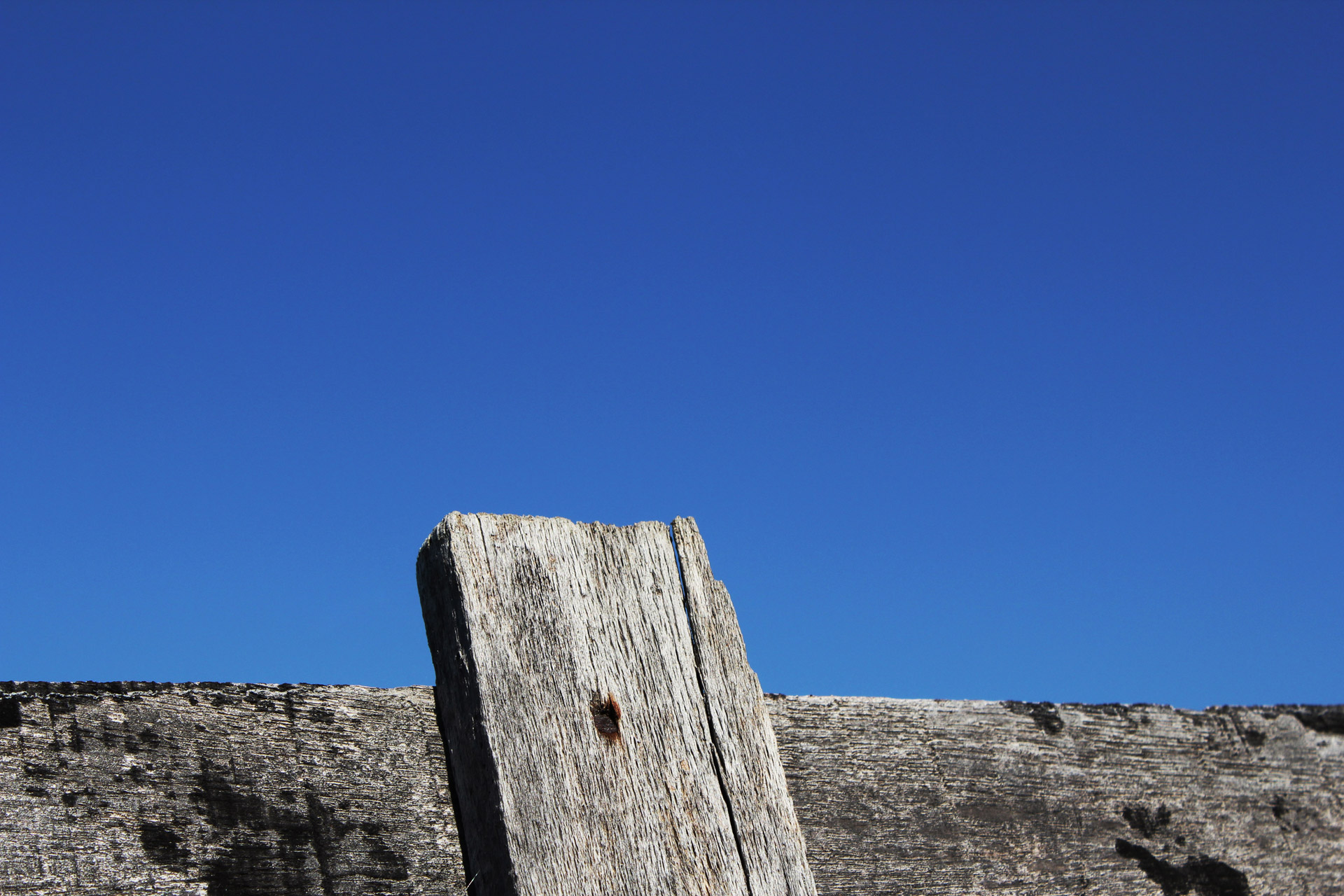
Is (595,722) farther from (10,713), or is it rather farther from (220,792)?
(10,713)

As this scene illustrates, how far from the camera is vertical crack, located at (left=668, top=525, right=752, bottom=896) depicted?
5.09 feet

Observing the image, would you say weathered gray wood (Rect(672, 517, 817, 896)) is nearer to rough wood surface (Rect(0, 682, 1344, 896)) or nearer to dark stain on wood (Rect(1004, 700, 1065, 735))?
rough wood surface (Rect(0, 682, 1344, 896))

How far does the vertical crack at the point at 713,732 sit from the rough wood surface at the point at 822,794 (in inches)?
7.6

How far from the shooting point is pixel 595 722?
1.55 metres

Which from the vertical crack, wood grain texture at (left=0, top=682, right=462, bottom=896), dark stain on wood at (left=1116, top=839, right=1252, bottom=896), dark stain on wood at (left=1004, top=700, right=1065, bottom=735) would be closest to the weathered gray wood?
the vertical crack

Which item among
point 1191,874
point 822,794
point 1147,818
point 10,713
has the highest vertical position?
point 10,713

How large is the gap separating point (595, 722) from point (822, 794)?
0.47m

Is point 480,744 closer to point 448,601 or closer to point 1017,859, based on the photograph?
point 448,601

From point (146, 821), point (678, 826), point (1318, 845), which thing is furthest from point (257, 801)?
point (1318, 845)

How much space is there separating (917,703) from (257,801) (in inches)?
46.3

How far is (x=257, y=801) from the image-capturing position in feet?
4.58

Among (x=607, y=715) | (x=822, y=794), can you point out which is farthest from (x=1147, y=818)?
(x=607, y=715)

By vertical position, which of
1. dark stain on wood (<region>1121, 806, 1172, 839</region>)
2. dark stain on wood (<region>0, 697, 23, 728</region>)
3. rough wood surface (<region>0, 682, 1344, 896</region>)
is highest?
dark stain on wood (<region>0, 697, 23, 728</region>)

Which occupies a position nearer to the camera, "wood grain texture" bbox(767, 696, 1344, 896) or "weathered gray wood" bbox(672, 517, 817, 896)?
"weathered gray wood" bbox(672, 517, 817, 896)
